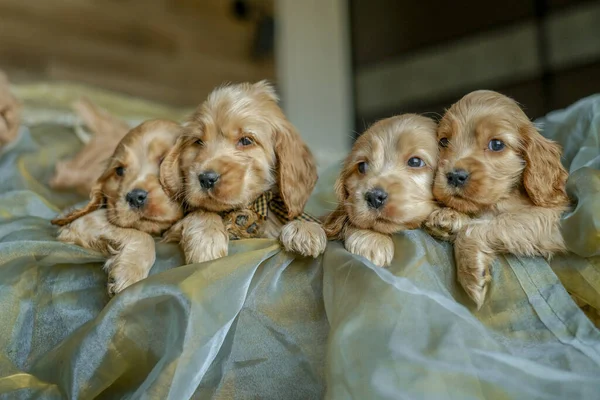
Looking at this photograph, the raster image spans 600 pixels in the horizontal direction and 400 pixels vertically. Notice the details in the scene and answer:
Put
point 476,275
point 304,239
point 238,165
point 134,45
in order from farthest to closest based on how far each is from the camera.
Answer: point 134,45 < point 238,165 < point 304,239 < point 476,275

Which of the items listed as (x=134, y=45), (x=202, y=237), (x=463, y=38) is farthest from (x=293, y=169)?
(x=463, y=38)

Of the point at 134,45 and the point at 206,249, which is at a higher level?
the point at 134,45

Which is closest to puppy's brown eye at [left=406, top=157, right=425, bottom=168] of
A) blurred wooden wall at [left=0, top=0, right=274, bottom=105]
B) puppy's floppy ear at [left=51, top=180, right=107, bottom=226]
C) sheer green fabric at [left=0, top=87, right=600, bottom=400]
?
sheer green fabric at [left=0, top=87, right=600, bottom=400]

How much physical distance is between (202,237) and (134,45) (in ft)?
10.2

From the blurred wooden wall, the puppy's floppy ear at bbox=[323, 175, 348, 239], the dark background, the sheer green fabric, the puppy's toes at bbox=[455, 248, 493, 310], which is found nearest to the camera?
the sheer green fabric

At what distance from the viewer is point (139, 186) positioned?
161cm

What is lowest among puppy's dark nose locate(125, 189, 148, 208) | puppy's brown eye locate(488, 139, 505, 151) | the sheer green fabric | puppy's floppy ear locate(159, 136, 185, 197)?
the sheer green fabric

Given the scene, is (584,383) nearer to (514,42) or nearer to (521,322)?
(521,322)

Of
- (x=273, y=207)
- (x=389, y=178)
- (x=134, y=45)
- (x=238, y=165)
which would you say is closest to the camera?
(x=389, y=178)

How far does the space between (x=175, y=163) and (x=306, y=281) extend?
528 millimetres

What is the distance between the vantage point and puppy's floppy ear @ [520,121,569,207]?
1371mm

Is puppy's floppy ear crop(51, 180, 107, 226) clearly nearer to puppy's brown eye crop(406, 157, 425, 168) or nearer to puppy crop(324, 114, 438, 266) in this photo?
puppy crop(324, 114, 438, 266)

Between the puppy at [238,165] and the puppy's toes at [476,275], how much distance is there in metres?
0.43

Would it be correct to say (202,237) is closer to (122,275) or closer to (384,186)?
(122,275)
